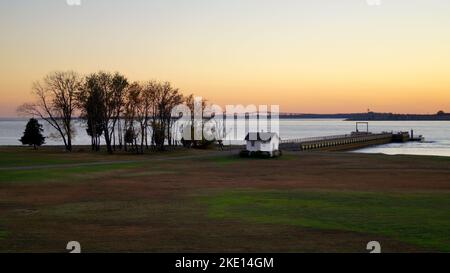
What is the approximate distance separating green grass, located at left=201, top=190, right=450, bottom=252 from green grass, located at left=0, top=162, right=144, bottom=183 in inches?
654

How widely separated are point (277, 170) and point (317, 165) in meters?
7.79

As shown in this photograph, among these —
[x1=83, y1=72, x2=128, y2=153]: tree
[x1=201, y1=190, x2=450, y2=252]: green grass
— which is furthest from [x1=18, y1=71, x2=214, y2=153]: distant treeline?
[x1=201, y1=190, x2=450, y2=252]: green grass

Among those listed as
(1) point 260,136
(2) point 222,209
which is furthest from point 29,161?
(2) point 222,209

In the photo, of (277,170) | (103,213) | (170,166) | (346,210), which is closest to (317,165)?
(277,170)

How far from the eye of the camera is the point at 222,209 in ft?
89.9

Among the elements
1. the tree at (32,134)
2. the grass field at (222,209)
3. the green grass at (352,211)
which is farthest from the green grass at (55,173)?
the tree at (32,134)

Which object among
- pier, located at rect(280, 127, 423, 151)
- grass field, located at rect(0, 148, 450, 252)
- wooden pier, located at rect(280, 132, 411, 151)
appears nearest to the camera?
grass field, located at rect(0, 148, 450, 252)

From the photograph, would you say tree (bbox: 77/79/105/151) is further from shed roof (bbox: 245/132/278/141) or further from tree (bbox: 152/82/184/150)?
shed roof (bbox: 245/132/278/141)

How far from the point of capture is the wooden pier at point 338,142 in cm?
9963

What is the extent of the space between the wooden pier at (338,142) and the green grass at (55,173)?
162ft

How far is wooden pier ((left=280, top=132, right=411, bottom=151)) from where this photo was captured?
327 ft

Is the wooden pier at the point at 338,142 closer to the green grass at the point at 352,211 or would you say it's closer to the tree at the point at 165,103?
the tree at the point at 165,103
